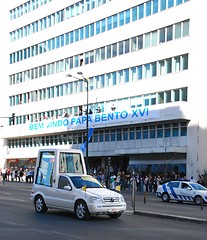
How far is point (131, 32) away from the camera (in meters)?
51.0

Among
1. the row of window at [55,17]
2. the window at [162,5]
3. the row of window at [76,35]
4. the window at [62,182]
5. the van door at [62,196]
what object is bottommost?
the van door at [62,196]

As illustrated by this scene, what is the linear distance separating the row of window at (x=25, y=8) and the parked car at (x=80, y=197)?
49.3 meters

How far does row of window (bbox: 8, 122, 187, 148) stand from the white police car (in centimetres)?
1574

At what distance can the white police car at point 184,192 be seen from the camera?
28656 millimetres

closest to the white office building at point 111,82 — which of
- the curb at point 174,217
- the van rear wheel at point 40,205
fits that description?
the curb at point 174,217

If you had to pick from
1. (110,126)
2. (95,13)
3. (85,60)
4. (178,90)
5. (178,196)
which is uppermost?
(95,13)

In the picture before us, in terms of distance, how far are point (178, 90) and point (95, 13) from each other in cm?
1543

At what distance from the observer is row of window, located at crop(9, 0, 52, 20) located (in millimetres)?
66062

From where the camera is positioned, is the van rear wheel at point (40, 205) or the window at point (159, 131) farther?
the window at point (159, 131)

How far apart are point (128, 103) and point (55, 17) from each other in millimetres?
18247

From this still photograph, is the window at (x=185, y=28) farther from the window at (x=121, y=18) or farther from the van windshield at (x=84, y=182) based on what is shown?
the van windshield at (x=84, y=182)

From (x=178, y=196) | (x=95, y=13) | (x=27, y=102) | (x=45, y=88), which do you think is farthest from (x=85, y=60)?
(x=178, y=196)

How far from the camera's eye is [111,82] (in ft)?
177

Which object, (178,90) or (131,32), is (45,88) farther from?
(178,90)
